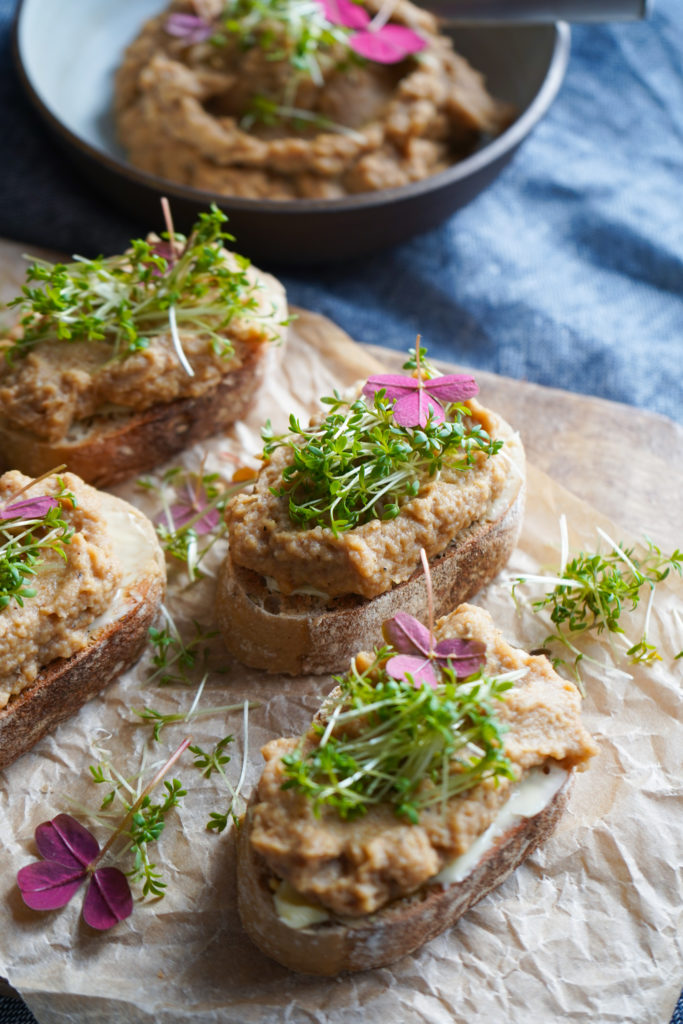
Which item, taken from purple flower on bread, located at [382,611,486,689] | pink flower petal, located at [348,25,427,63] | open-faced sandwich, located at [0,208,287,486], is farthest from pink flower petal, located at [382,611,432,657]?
pink flower petal, located at [348,25,427,63]

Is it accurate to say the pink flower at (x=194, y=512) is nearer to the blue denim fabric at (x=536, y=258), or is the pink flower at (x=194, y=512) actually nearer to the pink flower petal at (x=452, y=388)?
the pink flower petal at (x=452, y=388)

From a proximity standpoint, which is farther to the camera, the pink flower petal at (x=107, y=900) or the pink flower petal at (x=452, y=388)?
the pink flower petal at (x=452, y=388)

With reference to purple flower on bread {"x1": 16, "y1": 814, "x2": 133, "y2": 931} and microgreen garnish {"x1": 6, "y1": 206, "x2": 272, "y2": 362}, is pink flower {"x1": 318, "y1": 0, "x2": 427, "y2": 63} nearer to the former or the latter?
microgreen garnish {"x1": 6, "y1": 206, "x2": 272, "y2": 362}

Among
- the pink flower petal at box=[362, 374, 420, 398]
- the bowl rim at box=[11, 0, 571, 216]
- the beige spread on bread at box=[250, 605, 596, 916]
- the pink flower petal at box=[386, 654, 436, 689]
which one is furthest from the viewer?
the bowl rim at box=[11, 0, 571, 216]

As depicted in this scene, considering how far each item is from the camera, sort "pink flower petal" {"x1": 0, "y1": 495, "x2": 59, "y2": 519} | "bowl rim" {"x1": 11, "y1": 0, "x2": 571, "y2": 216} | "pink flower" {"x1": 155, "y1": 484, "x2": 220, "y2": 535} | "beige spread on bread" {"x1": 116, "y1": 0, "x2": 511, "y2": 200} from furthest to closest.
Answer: "beige spread on bread" {"x1": 116, "y1": 0, "x2": 511, "y2": 200}, "bowl rim" {"x1": 11, "y1": 0, "x2": 571, "y2": 216}, "pink flower" {"x1": 155, "y1": 484, "x2": 220, "y2": 535}, "pink flower petal" {"x1": 0, "y1": 495, "x2": 59, "y2": 519}

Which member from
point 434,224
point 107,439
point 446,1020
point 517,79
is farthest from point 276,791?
point 517,79

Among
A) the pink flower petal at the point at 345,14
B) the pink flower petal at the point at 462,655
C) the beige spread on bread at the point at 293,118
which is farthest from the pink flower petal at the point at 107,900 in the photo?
the pink flower petal at the point at 345,14
